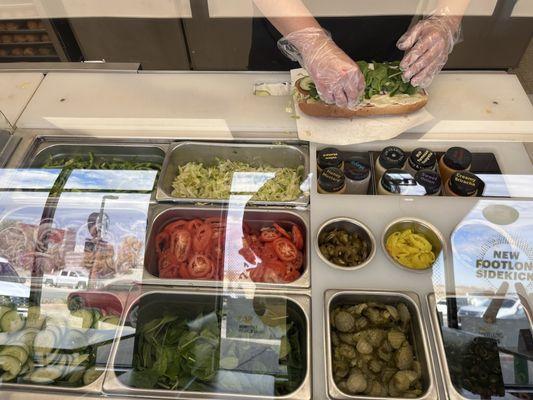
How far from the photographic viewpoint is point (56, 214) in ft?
6.21

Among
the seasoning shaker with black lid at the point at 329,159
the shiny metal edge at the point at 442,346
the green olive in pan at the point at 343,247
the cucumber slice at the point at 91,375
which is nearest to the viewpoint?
the shiny metal edge at the point at 442,346

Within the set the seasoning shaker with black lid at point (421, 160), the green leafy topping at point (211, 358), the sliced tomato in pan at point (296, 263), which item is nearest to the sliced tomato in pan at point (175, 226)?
the green leafy topping at point (211, 358)


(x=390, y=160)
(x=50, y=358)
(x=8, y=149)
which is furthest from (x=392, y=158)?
A: (x=8, y=149)

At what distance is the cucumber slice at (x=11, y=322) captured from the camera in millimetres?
1613

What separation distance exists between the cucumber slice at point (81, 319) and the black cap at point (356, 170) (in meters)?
1.27

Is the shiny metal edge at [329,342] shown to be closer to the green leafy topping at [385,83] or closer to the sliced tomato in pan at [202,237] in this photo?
the sliced tomato in pan at [202,237]

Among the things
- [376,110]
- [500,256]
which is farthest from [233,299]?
[376,110]

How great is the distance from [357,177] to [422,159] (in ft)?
1.07

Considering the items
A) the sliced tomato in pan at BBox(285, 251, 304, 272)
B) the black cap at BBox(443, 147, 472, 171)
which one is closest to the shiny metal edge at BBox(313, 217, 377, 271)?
the sliced tomato in pan at BBox(285, 251, 304, 272)

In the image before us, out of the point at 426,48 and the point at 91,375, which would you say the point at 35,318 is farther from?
the point at 426,48

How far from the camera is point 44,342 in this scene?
1589 mm

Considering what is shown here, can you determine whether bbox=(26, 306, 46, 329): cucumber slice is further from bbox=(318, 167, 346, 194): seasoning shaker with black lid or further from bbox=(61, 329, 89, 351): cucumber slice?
bbox=(318, 167, 346, 194): seasoning shaker with black lid

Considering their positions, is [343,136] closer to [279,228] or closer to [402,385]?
[279,228]

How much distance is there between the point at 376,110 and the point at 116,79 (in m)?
1.52
